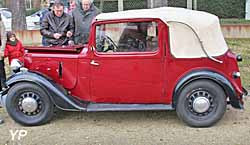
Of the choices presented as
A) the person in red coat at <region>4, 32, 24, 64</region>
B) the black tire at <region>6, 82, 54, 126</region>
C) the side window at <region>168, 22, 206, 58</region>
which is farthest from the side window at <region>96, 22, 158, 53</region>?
the person in red coat at <region>4, 32, 24, 64</region>

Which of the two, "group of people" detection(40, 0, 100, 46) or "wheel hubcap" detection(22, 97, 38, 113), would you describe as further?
"group of people" detection(40, 0, 100, 46)

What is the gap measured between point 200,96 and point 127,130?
1097 mm

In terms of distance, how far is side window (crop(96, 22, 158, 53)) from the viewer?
17.5 feet

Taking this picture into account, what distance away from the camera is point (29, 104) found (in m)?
5.45

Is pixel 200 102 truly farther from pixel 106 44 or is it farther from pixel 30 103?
pixel 30 103

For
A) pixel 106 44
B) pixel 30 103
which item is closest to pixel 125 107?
pixel 106 44

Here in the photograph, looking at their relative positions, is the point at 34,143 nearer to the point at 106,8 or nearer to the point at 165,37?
the point at 165,37

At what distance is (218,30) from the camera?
5555 millimetres

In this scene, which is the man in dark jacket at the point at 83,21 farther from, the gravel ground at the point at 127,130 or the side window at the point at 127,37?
the gravel ground at the point at 127,130

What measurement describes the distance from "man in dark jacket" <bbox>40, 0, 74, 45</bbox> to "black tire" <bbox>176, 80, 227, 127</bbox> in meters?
2.21

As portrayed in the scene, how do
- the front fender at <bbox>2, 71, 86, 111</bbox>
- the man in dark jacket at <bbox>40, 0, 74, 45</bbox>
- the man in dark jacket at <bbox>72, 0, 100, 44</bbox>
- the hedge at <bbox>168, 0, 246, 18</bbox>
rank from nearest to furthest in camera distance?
the front fender at <bbox>2, 71, 86, 111</bbox> → the man in dark jacket at <bbox>40, 0, 74, 45</bbox> → the man in dark jacket at <bbox>72, 0, 100, 44</bbox> → the hedge at <bbox>168, 0, 246, 18</bbox>

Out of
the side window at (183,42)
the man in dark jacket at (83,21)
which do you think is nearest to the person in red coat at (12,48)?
the man in dark jacket at (83,21)

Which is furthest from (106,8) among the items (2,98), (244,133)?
(244,133)

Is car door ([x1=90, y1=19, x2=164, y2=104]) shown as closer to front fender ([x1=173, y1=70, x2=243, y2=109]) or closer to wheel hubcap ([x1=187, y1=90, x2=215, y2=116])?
front fender ([x1=173, y1=70, x2=243, y2=109])
